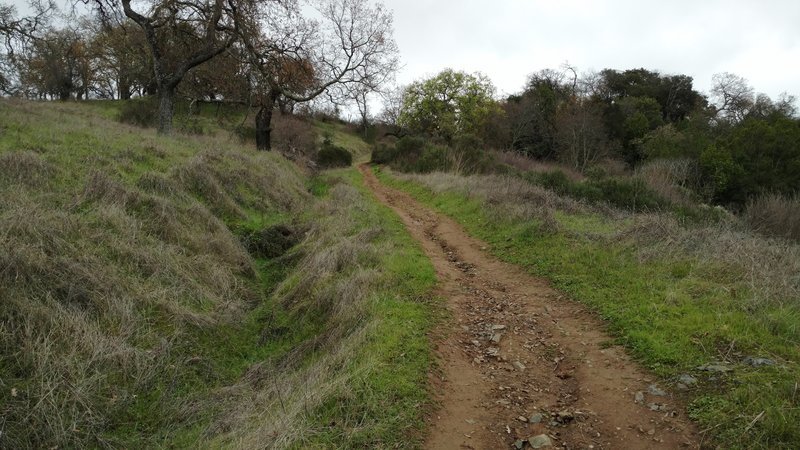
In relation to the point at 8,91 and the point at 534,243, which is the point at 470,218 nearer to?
the point at 534,243

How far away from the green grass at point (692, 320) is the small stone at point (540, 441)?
3.98 feet

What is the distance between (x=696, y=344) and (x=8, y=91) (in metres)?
32.6

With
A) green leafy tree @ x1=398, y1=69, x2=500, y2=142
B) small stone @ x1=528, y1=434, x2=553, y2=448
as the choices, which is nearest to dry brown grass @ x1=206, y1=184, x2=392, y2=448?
small stone @ x1=528, y1=434, x2=553, y2=448

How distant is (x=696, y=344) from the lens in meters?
4.77

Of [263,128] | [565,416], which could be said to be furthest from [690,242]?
[263,128]

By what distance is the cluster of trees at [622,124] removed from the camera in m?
21.8

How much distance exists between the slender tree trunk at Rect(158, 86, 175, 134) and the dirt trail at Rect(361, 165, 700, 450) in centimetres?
1304

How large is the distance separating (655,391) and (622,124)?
35687mm

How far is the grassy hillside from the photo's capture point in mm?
3914

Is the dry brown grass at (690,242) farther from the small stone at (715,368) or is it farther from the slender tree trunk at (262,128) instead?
the slender tree trunk at (262,128)

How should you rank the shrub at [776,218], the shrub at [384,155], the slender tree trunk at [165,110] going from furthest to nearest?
1. the shrub at [384,155]
2. the slender tree trunk at [165,110]
3. the shrub at [776,218]

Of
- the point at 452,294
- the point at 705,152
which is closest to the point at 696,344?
the point at 452,294

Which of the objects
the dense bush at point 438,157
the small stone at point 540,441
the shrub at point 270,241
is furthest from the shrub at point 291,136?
the small stone at point 540,441

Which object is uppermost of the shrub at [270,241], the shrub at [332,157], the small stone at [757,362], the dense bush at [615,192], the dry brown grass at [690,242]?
the shrub at [332,157]
